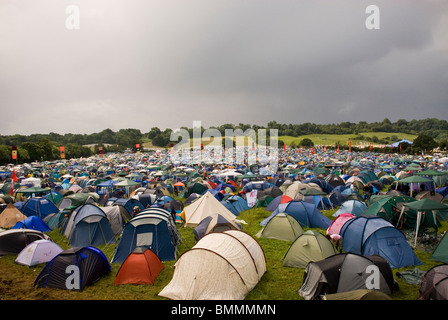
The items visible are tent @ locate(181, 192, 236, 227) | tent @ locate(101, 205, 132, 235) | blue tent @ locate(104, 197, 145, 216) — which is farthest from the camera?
blue tent @ locate(104, 197, 145, 216)

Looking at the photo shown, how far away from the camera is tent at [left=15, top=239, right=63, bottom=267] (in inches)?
390

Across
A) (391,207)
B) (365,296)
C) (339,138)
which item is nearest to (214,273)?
(365,296)

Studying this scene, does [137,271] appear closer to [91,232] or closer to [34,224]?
[91,232]

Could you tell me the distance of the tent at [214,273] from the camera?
23.7ft

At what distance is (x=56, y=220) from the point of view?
50.0 ft

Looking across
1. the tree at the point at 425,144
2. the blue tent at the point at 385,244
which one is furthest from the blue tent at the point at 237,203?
the tree at the point at 425,144

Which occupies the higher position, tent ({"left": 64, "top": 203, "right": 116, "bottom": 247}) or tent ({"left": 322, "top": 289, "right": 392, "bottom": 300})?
tent ({"left": 322, "top": 289, "right": 392, "bottom": 300})

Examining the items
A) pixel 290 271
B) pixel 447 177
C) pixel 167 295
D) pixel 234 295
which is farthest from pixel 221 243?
pixel 447 177

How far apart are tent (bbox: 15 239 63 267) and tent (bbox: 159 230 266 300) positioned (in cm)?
528

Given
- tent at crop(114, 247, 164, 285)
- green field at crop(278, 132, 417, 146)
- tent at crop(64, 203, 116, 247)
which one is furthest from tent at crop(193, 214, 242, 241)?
green field at crop(278, 132, 417, 146)

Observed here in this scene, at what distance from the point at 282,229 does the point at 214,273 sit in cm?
566

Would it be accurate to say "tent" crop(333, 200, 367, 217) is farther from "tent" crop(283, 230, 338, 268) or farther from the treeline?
the treeline
